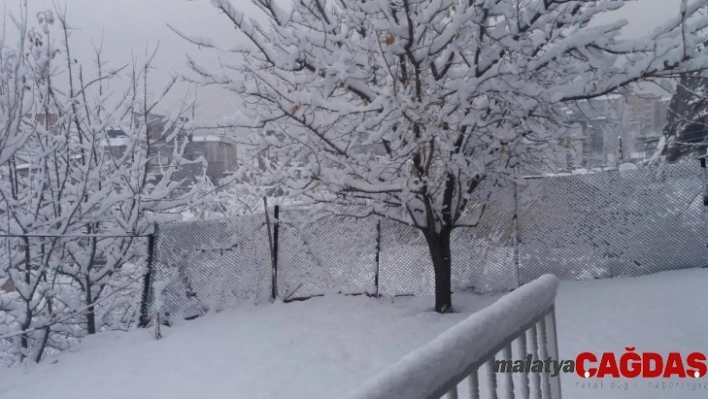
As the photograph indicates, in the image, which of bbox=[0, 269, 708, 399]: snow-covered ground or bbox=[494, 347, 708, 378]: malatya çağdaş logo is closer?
bbox=[494, 347, 708, 378]: malatya çağdaş logo

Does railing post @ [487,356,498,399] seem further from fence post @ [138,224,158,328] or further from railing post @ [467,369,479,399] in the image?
fence post @ [138,224,158,328]

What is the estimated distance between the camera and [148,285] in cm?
803

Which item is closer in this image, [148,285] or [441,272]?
[441,272]

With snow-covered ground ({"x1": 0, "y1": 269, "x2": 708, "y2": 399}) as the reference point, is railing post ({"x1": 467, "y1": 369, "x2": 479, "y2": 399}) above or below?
above

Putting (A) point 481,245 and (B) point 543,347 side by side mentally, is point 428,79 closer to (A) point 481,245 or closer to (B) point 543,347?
(A) point 481,245

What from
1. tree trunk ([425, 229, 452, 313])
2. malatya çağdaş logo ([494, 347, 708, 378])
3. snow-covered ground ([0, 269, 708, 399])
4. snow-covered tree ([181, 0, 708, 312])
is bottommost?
snow-covered ground ([0, 269, 708, 399])

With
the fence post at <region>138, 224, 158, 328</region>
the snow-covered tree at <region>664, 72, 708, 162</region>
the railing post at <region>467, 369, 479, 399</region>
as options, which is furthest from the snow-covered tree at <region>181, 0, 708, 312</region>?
the snow-covered tree at <region>664, 72, 708, 162</region>

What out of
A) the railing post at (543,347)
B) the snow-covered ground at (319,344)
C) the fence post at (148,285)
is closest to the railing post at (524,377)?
the railing post at (543,347)

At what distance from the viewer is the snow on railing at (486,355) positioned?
1.40m

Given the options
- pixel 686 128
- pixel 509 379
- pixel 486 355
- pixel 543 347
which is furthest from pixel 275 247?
pixel 686 128

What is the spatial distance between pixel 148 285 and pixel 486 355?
7126mm

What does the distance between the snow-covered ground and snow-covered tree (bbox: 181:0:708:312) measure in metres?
1.70

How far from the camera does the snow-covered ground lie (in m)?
5.36

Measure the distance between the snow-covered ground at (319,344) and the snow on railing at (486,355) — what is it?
95.2 inches
